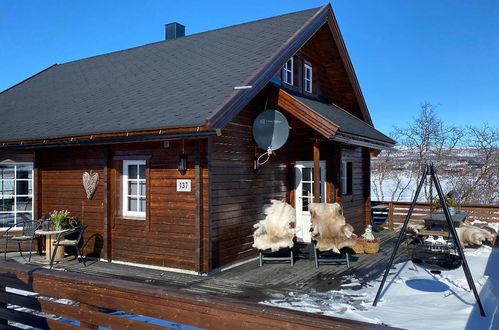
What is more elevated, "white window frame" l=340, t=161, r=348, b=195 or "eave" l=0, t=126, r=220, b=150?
"eave" l=0, t=126, r=220, b=150

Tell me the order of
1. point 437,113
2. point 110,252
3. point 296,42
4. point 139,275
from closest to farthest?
point 139,275
point 110,252
point 296,42
point 437,113

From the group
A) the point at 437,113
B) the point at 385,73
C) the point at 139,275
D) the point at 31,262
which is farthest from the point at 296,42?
the point at 385,73

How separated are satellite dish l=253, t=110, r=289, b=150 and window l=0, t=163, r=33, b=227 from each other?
5057 millimetres

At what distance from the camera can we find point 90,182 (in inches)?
313

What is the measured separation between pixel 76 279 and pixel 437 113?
20919mm

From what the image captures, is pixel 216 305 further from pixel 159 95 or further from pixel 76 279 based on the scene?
pixel 159 95

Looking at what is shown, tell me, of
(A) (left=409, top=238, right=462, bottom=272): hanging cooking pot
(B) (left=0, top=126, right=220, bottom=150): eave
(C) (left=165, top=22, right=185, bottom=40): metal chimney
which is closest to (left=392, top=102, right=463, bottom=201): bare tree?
(C) (left=165, top=22, right=185, bottom=40): metal chimney

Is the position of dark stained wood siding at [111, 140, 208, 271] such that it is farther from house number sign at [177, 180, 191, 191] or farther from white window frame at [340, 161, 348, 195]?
white window frame at [340, 161, 348, 195]

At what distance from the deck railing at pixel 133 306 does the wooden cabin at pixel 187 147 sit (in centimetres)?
331

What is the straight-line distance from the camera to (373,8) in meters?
14.9

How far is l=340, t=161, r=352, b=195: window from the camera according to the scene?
10321 millimetres

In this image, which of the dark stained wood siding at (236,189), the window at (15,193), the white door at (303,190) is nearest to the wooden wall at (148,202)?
the dark stained wood siding at (236,189)

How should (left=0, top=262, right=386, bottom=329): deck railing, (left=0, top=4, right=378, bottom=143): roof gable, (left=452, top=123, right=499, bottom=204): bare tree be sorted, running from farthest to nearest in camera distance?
(left=452, top=123, right=499, bottom=204): bare tree → (left=0, top=4, right=378, bottom=143): roof gable → (left=0, top=262, right=386, bottom=329): deck railing

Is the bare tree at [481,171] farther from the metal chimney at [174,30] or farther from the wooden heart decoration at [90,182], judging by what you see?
the wooden heart decoration at [90,182]
